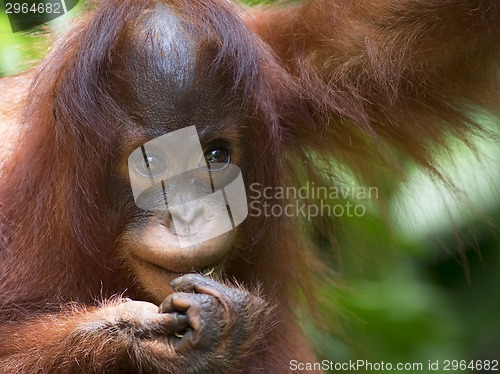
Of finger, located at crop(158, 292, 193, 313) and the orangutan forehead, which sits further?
the orangutan forehead

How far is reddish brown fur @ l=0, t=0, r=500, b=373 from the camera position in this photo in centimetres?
248

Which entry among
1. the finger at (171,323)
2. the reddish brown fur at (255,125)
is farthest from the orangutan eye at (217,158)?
the finger at (171,323)

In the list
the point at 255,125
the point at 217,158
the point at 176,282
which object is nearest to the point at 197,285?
the point at 176,282

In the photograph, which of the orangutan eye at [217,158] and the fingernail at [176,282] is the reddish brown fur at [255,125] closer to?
the orangutan eye at [217,158]

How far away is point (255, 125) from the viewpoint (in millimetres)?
2639

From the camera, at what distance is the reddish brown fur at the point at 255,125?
2479 mm

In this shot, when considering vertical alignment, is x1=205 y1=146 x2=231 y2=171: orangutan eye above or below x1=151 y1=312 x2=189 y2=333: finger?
above

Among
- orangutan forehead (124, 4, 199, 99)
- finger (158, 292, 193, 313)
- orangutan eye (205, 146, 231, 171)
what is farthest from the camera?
orangutan eye (205, 146, 231, 171)

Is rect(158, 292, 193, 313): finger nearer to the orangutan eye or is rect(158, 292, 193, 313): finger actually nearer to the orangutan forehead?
the orangutan eye

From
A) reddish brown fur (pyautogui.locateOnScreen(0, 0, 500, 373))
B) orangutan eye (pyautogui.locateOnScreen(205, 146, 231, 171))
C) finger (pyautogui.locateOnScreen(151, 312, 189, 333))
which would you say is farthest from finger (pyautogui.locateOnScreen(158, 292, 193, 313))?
orangutan eye (pyautogui.locateOnScreen(205, 146, 231, 171))

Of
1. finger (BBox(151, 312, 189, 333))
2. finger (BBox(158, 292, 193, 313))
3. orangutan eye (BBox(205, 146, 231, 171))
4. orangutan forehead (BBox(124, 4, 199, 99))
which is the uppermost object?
orangutan forehead (BBox(124, 4, 199, 99))

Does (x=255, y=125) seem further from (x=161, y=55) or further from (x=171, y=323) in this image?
(x=171, y=323)

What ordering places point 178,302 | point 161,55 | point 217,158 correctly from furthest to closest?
point 217,158
point 161,55
point 178,302

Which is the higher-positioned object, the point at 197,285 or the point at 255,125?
the point at 255,125
